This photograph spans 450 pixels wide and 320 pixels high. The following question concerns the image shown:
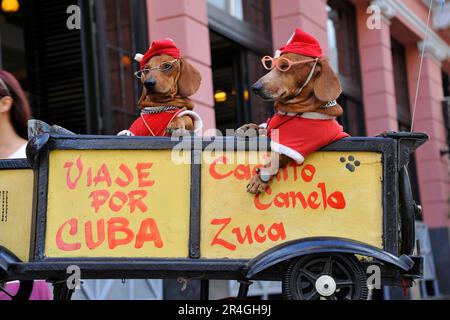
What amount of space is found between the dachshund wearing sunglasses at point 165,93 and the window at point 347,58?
755 centimetres

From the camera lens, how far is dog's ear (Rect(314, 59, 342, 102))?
2.65 m

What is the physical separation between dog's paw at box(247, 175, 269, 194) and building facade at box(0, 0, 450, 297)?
124cm

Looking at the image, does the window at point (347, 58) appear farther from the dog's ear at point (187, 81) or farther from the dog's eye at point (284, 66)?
the dog's eye at point (284, 66)

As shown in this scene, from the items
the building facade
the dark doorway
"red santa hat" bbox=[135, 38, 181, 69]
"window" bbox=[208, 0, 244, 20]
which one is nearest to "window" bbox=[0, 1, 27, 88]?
the building facade

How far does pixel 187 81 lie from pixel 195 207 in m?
0.83

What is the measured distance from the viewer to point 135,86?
22.0 ft

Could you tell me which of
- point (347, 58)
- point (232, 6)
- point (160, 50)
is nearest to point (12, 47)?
point (232, 6)

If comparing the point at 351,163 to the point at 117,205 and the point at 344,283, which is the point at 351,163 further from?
the point at 117,205

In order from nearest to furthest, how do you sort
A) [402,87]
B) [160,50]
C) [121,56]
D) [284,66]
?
1. [284,66]
2. [160,50]
3. [121,56]
4. [402,87]

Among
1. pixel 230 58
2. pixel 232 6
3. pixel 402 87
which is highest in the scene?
pixel 402 87

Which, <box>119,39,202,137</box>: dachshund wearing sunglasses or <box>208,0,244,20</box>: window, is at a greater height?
<box>208,0,244,20</box>: window

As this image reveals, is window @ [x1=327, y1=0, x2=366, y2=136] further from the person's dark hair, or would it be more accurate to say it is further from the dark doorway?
the person's dark hair

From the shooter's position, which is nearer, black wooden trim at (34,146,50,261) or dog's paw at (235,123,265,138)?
black wooden trim at (34,146,50,261)

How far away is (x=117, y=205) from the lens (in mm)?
2506
